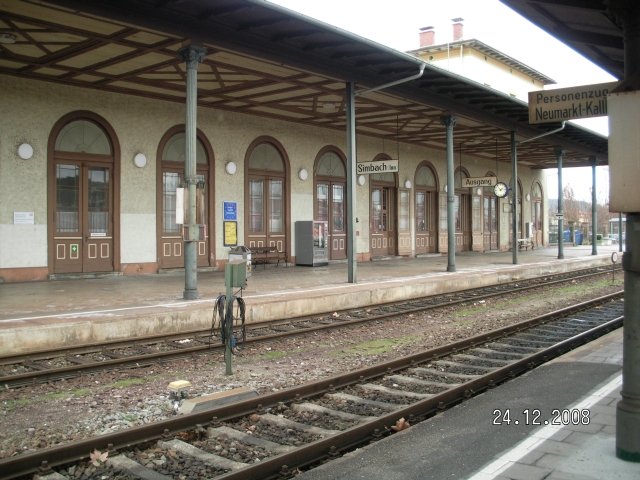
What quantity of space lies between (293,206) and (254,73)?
21.7ft

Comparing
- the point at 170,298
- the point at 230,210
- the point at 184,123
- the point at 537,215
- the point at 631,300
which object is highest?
the point at 184,123

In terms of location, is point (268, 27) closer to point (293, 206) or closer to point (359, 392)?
point (359, 392)

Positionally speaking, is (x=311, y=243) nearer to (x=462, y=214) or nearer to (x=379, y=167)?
(x=379, y=167)

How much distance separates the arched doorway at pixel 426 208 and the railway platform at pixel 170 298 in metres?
7.16

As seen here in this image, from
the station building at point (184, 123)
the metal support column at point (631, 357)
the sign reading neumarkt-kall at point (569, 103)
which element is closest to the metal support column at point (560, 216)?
the station building at point (184, 123)

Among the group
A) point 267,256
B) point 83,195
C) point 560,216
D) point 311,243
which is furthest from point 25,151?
point 560,216

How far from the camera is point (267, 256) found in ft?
60.5

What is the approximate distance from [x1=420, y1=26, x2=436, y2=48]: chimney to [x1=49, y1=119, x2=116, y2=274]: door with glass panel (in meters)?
38.9

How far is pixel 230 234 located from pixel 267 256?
185cm

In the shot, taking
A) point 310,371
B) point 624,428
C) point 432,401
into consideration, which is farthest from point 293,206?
point 624,428

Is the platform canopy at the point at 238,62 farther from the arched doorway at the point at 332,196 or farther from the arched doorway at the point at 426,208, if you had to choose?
the arched doorway at the point at 426,208
